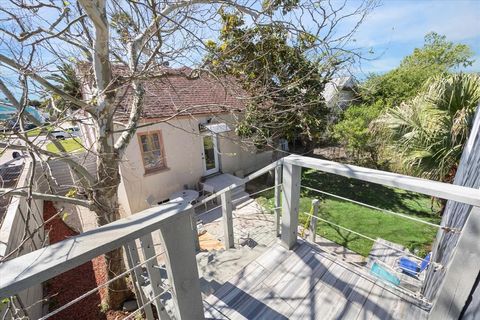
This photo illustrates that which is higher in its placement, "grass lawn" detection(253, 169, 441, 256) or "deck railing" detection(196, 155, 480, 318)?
"deck railing" detection(196, 155, 480, 318)

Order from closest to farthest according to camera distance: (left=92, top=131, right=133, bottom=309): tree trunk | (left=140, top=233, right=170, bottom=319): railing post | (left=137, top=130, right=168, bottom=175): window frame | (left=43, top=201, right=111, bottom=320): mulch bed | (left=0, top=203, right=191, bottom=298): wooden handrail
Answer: (left=0, top=203, right=191, bottom=298): wooden handrail
(left=140, top=233, right=170, bottom=319): railing post
(left=92, top=131, right=133, bottom=309): tree trunk
(left=43, top=201, right=111, bottom=320): mulch bed
(left=137, top=130, right=168, bottom=175): window frame

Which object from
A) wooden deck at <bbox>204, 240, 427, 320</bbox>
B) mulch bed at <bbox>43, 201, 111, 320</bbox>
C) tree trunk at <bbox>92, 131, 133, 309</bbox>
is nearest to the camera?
wooden deck at <bbox>204, 240, 427, 320</bbox>

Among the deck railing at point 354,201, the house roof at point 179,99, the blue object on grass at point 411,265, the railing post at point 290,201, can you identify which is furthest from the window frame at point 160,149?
the blue object on grass at point 411,265

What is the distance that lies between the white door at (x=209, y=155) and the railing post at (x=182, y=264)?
820cm

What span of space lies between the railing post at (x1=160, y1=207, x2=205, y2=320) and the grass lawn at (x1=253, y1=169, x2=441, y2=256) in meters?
5.07

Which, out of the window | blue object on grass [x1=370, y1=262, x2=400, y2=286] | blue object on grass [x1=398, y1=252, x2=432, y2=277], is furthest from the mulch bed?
blue object on grass [x1=398, y1=252, x2=432, y2=277]

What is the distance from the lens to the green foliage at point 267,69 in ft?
13.7

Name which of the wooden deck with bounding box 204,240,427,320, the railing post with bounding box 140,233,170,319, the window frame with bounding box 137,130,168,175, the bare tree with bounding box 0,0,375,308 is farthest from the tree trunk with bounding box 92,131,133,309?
the window frame with bounding box 137,130,168,175

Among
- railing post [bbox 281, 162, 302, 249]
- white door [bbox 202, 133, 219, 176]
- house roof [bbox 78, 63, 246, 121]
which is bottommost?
white door [bbox 202, 133, 219, 176]

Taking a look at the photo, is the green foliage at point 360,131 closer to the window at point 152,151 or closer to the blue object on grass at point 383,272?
the blue object on grass at point 383,272

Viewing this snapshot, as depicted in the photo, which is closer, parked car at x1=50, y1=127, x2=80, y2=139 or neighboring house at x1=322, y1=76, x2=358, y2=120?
parked car at x1=50, y1=127, x2=80, y2=139

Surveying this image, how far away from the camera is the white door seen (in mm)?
10105

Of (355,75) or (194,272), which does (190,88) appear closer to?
(355,75)

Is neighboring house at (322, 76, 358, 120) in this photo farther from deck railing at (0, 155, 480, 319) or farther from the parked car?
the parked car
